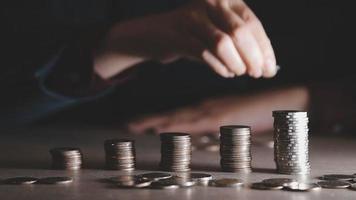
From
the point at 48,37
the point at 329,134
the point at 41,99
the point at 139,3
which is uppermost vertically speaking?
the point at 139,3

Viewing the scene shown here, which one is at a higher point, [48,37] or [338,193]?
[48,37]

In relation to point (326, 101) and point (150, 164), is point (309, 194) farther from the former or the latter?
point (326, 101)

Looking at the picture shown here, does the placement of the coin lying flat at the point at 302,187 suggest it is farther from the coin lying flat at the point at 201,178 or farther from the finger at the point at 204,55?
the finger at the point at 204,55

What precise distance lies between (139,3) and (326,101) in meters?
1.35

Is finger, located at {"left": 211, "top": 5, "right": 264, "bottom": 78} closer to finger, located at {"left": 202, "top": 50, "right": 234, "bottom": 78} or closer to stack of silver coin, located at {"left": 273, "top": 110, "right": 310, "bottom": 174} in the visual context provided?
finger, located at {"left": 202, "top": 50, "right": 234, "bottom": 78}

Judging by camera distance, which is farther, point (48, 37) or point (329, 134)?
point (48, 37)

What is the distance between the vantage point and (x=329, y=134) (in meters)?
2.80

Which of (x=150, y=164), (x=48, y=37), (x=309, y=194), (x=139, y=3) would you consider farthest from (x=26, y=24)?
(x=309, y=194)

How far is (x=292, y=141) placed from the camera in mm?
1759

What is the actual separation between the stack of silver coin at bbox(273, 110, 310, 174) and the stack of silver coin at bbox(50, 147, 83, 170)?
0.57 m

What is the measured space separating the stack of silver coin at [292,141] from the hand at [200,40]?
11.7 inches

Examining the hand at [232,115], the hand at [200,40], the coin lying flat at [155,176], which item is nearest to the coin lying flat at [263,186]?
the coin lying flat at [155,176]

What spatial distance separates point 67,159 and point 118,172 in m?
0.17

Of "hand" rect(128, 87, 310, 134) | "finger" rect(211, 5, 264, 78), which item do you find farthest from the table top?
"finger" rect(211, 5, 264, 78)
